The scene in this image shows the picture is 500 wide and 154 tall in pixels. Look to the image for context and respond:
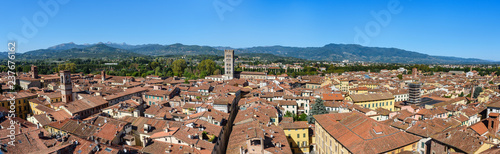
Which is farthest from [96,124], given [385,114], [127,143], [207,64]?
[207,64]

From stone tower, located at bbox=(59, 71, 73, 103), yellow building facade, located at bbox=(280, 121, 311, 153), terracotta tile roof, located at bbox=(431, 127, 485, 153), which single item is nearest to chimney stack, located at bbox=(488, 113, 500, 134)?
terracotta tile roof, located at bbox=(431, 127, 485, 153)

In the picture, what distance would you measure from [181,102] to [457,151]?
3204 cm

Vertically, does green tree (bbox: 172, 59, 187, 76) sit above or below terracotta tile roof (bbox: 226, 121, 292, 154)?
above

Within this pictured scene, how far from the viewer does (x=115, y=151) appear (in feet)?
56.9

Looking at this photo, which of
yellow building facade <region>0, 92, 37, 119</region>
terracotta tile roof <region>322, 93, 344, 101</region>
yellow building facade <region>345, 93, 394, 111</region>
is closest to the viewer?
yellow building facade <region>0, 92, 37, 119</region>

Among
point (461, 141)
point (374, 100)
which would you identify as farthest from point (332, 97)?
point (461, 141)

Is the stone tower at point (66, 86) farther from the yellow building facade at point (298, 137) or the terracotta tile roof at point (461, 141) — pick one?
the terracotta tile roof at point (461, 141)

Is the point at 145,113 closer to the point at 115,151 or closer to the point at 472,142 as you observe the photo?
the point at 115,151

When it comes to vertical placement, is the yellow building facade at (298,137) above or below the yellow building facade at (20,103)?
below

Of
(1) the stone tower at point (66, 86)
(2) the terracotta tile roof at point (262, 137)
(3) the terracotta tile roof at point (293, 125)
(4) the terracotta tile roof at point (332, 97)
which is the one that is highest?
(1) the stone tower at point (66, 86)

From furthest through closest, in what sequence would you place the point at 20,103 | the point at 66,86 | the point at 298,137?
the point at 66,86
the point at 20,103
the point at 298,137

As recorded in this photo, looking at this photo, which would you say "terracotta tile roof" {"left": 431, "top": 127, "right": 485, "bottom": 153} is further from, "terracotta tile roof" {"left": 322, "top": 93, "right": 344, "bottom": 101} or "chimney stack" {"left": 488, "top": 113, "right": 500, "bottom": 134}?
"terracotta tile roof" {"left": 322, "top": 93, "right": 344, "bottom": 101}

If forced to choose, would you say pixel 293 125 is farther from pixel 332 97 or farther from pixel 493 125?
pixel 332 97

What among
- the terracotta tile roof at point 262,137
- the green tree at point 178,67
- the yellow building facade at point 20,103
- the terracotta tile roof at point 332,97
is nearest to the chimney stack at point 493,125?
the terracotta tile roof at point 262,137
